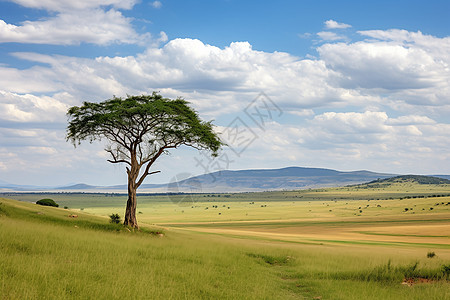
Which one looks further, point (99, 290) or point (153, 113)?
point (153, 113)

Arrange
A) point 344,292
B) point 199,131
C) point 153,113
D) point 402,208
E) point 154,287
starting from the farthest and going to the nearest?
point 402,208, point 199,131, point 153,113, point 344,292, point 154,287

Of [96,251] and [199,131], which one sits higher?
[199,131]

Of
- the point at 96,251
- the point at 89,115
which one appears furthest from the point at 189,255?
the point at 89,115

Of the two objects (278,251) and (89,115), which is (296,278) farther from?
(89,115)

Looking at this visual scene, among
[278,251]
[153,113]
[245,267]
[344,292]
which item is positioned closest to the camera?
[344,292]

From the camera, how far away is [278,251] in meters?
32.7

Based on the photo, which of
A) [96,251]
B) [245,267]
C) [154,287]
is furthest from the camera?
[245,267]

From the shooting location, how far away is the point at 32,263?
51.8ft

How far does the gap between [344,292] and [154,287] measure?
7.81 meters

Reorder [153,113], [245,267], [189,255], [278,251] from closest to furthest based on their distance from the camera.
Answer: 1. [245,267]
2. [189,255]
3. [278,251]
4. [153,113]

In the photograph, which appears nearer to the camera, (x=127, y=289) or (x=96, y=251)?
(x=127, y=289)

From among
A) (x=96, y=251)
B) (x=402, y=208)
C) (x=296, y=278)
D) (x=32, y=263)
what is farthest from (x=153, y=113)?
(x=402, y=208)

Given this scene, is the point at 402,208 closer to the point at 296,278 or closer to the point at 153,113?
the point at 153,113

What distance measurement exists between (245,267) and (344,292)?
7280mm
